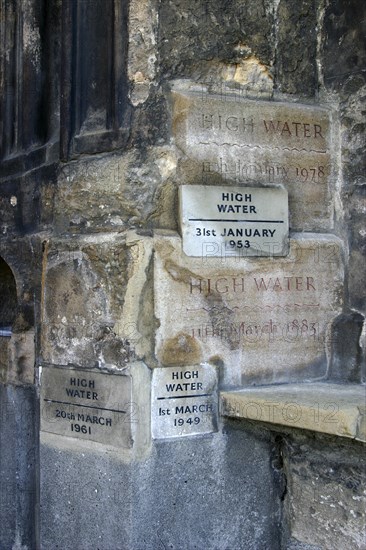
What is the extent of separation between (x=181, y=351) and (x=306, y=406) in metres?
0.49

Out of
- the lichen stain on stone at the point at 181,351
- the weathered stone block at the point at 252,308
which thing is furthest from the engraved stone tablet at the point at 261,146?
the lichen stain on stone at the point at 181,351

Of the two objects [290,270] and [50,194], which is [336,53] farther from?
[50,194]

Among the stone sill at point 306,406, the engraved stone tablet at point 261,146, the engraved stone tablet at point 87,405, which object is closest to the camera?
the stone sill at point 306,406

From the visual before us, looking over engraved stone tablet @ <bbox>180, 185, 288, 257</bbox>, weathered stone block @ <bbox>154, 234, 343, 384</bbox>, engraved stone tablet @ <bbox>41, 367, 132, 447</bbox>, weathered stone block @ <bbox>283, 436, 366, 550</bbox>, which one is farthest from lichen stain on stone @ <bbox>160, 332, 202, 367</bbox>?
weathered stone block @ <bbox>283, 436, 366, 550</bbox>

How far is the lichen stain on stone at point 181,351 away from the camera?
2.76 m

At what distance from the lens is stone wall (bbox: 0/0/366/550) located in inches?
108

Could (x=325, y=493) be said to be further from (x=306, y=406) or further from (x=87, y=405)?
(x=87, y=405)

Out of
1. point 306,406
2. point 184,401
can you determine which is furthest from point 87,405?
point 306,406

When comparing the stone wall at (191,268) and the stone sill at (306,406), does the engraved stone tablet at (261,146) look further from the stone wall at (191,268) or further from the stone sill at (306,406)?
the stone sill at (306,406)

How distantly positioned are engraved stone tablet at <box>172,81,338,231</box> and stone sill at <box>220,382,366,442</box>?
0.67m

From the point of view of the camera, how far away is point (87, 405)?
2863mm

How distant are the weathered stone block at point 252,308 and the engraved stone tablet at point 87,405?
222mm

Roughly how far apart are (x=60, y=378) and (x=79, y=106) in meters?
1.08

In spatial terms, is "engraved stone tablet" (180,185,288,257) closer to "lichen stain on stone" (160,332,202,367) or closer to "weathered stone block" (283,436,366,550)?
"lichen stain on stone" (160,332,202,367)
